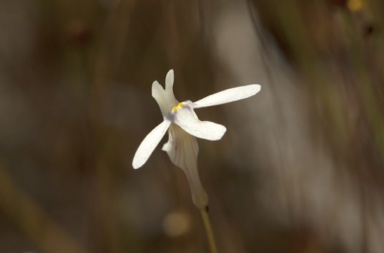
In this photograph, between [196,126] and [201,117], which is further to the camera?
[201,117]

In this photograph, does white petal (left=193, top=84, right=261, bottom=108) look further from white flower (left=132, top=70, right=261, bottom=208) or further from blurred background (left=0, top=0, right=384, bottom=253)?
blurred background (left=0, top=0, right=384, bottom=253)

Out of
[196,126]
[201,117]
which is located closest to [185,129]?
[196,126]

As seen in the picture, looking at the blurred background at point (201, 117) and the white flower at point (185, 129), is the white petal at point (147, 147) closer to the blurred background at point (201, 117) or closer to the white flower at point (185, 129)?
the white flower at point (185, 129)

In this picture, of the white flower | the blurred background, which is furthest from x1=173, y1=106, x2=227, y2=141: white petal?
the blurred background

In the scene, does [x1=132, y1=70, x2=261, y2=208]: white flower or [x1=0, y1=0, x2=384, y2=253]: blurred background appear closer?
[x1=132, y1=70, x2=261, y2=208]: white flower

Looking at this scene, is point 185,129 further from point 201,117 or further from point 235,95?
point 201,117
